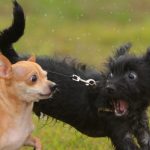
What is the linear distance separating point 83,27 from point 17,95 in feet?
24.3

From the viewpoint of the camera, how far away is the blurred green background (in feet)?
43.2

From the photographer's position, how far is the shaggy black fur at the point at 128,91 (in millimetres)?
7414

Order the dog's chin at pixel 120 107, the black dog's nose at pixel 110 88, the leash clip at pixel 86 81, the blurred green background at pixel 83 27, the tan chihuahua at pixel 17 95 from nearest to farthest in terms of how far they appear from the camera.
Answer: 1. the tan chihuahua at pixel 17 95
2. the black dog's nose at pixel 110 88
3. the dog's chin at pixel 120 107
4. the leash clip at pixel 86 81
5. the blurred green background at pixel 83 27

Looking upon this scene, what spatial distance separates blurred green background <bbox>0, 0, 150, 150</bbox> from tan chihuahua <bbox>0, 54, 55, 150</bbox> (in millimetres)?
4524

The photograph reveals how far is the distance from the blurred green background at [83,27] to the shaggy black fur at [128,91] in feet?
13.6

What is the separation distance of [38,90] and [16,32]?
101 centimetres

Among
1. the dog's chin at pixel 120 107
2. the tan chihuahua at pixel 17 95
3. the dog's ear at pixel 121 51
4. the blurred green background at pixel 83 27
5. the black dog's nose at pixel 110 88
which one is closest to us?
the tan chihuahua at pixel 17 95

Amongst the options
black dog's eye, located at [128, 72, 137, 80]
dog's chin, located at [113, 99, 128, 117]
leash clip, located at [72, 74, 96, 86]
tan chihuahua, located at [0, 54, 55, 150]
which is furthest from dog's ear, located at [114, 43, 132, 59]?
tan chihuahua, located at [0, 54, 55, 150]

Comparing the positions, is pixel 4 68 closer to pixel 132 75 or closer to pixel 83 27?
pixel 132 75

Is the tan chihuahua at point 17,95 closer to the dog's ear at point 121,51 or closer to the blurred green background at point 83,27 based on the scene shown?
the dog's ear at point 121,51

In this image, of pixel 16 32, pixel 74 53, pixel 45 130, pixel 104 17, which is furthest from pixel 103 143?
pixel 104 17

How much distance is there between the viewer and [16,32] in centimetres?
807

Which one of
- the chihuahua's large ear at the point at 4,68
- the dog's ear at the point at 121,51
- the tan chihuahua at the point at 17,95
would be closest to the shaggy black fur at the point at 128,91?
the dog's ear at the point at 121,51

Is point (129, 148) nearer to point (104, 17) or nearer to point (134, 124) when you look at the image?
point (134, 124)
